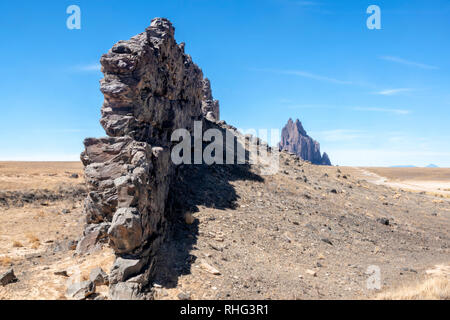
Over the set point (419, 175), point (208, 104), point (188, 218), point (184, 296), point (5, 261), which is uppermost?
point (208, 104)

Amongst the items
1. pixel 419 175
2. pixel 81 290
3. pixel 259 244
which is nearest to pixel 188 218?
pixel 259 244

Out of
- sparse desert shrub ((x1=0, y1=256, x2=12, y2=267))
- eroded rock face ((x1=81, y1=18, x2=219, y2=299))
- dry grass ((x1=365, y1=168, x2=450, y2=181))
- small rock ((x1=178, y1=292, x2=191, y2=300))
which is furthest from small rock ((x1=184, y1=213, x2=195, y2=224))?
dry grass ((x1=365, y1=168, x2=450, y2=181))

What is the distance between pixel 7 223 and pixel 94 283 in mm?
20375

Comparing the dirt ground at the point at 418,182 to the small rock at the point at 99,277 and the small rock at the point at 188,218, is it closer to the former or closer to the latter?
the small rock at the point at 188,218

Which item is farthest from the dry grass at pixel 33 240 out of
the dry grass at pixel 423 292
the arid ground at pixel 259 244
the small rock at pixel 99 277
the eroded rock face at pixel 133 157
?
the dry grass at pixel 423 292

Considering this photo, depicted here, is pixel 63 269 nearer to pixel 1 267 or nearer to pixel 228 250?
pixel 1 267

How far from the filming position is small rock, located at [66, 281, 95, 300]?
29.5 feet

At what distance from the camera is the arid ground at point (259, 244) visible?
35.8ft

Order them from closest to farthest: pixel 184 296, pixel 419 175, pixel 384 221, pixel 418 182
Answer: pixel 184 296 < pixel 384 221 < pixel 418 182 < pixel 419 175

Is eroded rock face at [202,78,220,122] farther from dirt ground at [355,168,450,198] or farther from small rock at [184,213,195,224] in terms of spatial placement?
dirt ground at [355,168,450,198]

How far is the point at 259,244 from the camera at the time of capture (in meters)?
15.5

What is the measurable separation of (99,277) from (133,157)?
5294mm

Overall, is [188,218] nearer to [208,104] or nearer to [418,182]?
[208,104]

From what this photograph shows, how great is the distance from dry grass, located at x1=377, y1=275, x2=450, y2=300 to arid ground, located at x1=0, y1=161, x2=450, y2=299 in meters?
0.04
